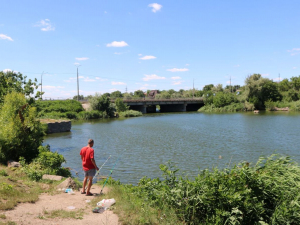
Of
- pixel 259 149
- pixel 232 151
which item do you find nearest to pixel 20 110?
pixel 232 151

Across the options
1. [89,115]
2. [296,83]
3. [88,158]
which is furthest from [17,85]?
A: [296,83]

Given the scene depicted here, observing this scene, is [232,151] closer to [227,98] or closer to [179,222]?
[179,222]

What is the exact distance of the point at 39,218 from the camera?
648cm

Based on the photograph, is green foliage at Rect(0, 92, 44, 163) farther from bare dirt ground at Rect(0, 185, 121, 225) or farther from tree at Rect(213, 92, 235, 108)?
tree at Rect(213, 92, 235, 108)

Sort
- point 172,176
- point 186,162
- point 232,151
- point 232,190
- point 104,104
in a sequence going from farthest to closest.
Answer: point 104,104
point 232,151
point 186,162
point 172,176
point 232,190

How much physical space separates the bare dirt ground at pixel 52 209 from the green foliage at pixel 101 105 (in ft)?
171

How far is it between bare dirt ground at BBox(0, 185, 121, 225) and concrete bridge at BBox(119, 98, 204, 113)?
214 feet

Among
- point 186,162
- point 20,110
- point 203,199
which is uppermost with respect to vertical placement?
point 20,110

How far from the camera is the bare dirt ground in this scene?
6.36 metres

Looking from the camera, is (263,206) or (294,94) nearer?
(263,206)

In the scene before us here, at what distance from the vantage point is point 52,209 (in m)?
7.20

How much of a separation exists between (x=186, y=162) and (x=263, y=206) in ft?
30.1

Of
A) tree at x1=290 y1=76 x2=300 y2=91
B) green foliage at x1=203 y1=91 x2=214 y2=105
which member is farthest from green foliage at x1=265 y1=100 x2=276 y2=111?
green foliage at x1=203 y1=91 x2=214 y2=105

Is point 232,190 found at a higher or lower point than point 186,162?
higher
